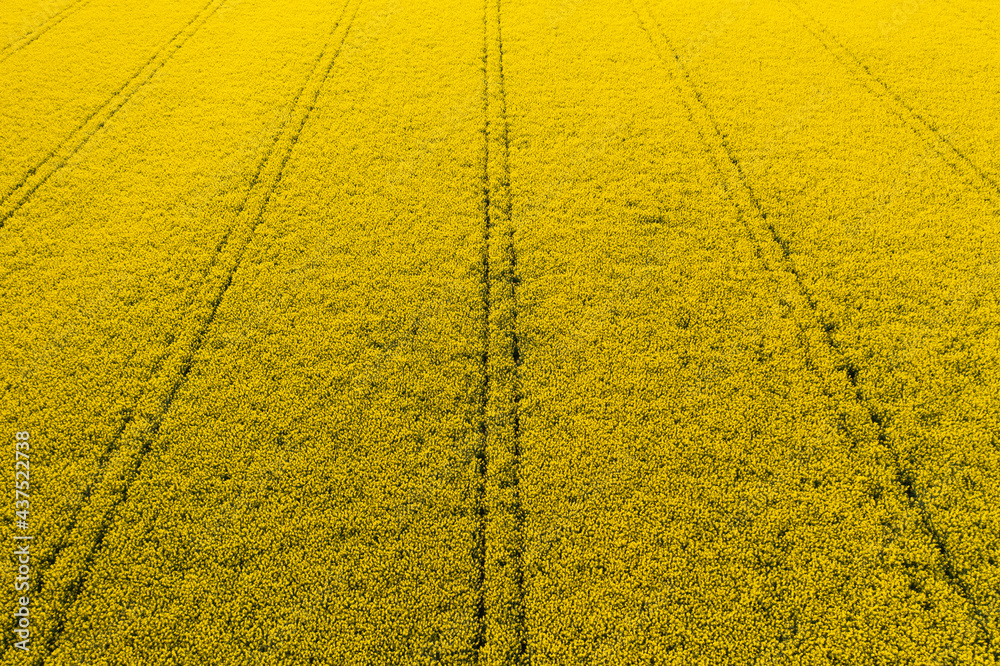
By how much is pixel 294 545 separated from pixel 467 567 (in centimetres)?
71

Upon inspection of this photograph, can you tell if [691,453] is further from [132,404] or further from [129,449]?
[132,404]

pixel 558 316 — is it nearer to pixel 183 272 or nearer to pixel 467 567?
pixel 467 567

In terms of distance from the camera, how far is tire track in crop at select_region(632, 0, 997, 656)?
2.30 m

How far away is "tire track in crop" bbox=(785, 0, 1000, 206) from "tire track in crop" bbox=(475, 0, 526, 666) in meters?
3.36

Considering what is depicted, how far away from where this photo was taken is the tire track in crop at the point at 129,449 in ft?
7.31

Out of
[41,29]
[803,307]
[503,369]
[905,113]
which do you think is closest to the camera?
[503,369]

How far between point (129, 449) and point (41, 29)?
6841 mm

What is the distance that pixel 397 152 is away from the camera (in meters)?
4.53

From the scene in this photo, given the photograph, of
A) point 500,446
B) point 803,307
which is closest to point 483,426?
point 500,446

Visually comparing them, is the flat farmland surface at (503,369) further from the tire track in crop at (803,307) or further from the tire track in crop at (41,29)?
the tire track in crop at (41,29)

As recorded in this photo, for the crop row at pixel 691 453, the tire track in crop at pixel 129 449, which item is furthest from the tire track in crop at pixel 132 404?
the crop row at pixel 691 453

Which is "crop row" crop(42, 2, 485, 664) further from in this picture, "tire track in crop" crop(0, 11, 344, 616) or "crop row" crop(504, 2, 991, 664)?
"crop row" crop(504, 2, 991, 664)

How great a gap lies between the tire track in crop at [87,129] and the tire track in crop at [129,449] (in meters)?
1.59

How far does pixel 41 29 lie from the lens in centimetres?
676
